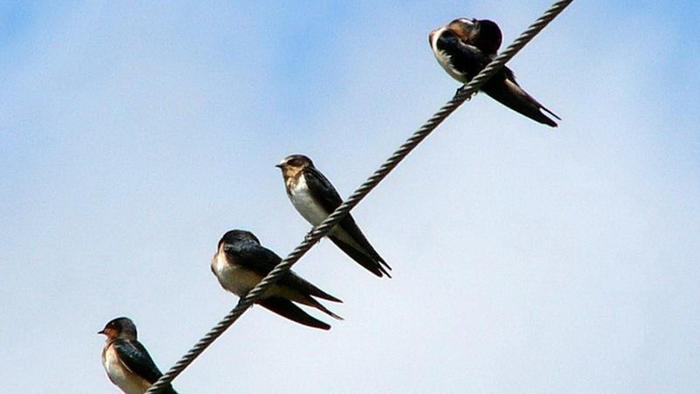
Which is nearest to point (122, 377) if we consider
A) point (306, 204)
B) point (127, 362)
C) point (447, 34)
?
point (127, 362)

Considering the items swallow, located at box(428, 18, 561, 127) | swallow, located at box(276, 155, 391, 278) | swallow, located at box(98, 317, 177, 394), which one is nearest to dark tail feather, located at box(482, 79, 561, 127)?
swallow, located at box(428, 18, 561, 127)

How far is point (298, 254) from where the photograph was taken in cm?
843

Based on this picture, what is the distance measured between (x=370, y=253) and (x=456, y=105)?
278 centimetres

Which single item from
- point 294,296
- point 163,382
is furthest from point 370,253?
point 163,382

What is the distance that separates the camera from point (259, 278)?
10.8 m

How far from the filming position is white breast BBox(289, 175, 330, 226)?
11.1 m

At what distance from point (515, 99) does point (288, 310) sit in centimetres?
159

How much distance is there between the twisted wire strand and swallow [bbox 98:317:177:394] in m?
2.17

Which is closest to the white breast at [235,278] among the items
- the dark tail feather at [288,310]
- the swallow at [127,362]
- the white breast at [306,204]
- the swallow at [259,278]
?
the swallow at [259,278]

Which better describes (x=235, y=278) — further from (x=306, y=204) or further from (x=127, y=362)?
(x=127, y=362)

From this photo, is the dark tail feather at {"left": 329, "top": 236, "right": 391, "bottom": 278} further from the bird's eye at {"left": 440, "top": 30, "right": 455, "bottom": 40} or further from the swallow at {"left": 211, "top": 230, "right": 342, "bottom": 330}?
the bird's eye at {"left": 440, "top": 30, "right": 455, "bottom": 40}

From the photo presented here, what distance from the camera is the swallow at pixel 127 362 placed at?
11016 mm

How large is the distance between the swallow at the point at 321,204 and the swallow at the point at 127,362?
3.90ft

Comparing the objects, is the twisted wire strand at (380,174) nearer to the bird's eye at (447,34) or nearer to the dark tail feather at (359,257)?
the dark tail feather at (359,257)
